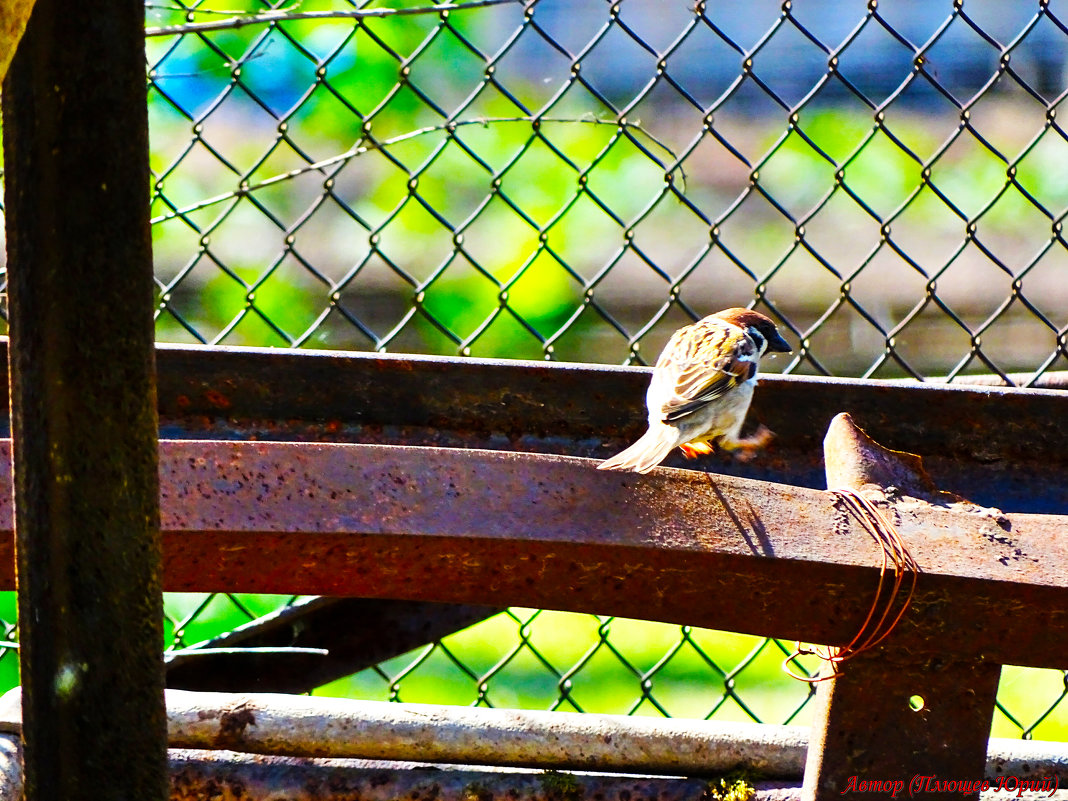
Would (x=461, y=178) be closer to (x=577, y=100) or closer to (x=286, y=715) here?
(x=577, y=100)

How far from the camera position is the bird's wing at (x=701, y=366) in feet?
8.52

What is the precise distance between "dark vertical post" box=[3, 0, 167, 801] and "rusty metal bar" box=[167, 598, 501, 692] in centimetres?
173

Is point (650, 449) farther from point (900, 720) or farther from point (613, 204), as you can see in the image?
point (613, 204)

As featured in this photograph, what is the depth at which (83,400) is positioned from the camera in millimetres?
871

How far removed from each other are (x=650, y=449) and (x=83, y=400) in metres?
1.53

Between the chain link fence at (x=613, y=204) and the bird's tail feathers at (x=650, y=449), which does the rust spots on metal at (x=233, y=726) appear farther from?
the chain link fence at (x=613, y=204)

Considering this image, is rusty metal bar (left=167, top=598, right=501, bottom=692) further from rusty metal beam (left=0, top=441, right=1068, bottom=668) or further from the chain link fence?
rusty metal beam (left=0, top=441, right=1068, bottom=668)

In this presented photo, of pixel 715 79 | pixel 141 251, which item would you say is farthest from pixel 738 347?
pixel 715 79

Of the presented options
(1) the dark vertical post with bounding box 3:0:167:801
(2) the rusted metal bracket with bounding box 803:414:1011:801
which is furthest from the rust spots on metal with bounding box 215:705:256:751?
(1) the dark vertical post with bounding box 3:0:167:801

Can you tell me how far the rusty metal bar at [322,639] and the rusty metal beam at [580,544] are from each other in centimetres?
125

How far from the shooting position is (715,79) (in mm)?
7809

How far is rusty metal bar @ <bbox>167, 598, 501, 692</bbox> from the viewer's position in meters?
2.64

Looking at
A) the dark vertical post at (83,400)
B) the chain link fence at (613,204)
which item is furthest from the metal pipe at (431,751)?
the dark vertical post at (83,400)

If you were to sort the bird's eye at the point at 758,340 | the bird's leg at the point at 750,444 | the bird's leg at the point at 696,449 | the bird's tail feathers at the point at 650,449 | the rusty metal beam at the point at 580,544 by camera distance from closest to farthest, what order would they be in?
1. the rusty metal beam at the point at 580,544
2. the bird's tail feathers at the point at 650,449
3. the bird's leg at the point at 750,444
4. the bird's leg at the point at 696,449
5. the bird's eye at the point at 758,340
